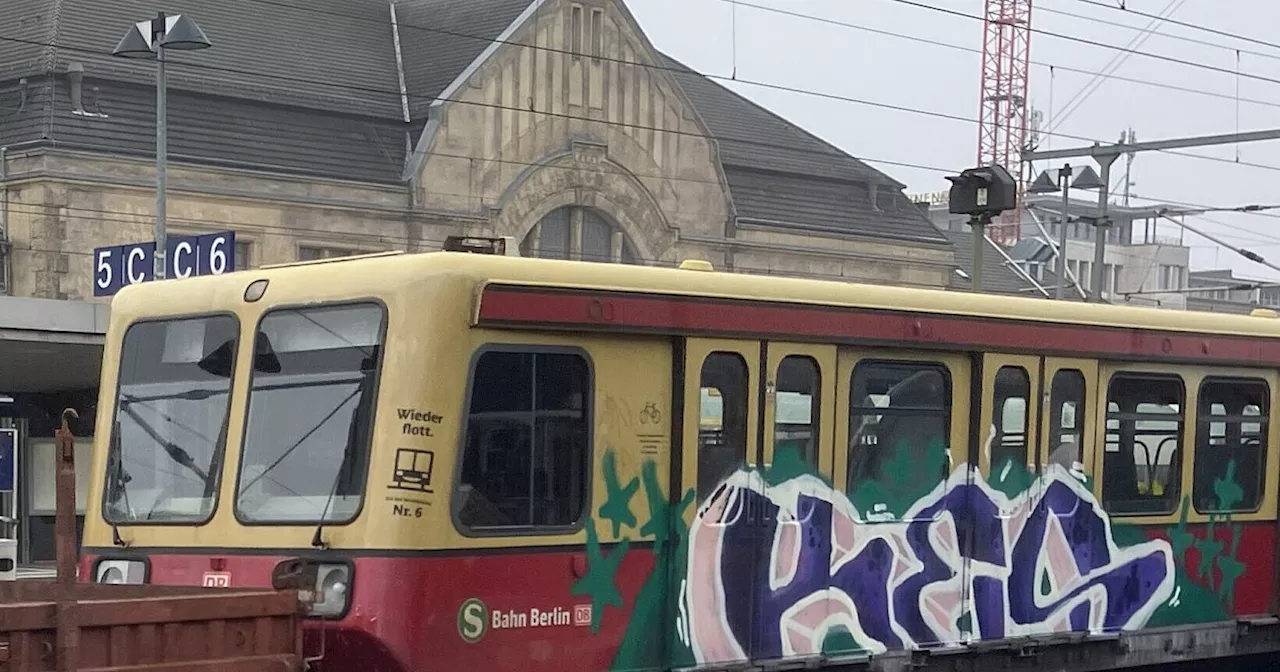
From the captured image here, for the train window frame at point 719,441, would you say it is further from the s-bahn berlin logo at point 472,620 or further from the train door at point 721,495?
the s-bahn berlin logo at point 472,620

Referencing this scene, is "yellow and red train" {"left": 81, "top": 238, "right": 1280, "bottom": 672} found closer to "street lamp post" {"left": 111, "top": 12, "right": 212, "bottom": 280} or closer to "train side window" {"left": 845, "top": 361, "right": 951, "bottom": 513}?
"train side window" {"left": 845, "top": 361, "right": 951, "bottom": 513}

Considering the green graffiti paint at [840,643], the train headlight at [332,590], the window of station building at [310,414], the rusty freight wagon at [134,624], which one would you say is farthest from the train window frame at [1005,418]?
the rusty freight wagon at [134,624]

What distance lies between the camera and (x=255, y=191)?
49250 millimetres

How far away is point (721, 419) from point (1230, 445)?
435cm

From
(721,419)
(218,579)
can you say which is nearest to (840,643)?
(721,419)

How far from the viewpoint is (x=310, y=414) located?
9.13 meters

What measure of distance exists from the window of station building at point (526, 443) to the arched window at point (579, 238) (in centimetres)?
4694

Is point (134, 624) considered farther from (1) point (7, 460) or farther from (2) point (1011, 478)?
(1) point (7, 460)

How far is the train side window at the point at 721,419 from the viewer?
9828 millimetres

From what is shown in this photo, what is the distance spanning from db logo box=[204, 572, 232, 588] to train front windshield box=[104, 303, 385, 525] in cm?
27

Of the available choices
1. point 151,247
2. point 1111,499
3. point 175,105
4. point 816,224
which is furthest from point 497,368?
point 816,224

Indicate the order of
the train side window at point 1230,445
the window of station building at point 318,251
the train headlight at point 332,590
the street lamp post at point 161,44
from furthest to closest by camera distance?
the window of station building at point 318,251, the street lamp post at point 161,44, the train side window at point 1230,445, the train headlight at point 332,590

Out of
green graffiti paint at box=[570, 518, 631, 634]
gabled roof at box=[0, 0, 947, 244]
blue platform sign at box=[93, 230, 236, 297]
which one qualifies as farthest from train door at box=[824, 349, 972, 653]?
gabled roof at box=[0, 0, 947, 244]

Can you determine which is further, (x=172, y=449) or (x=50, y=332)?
(x=50, y=332)
